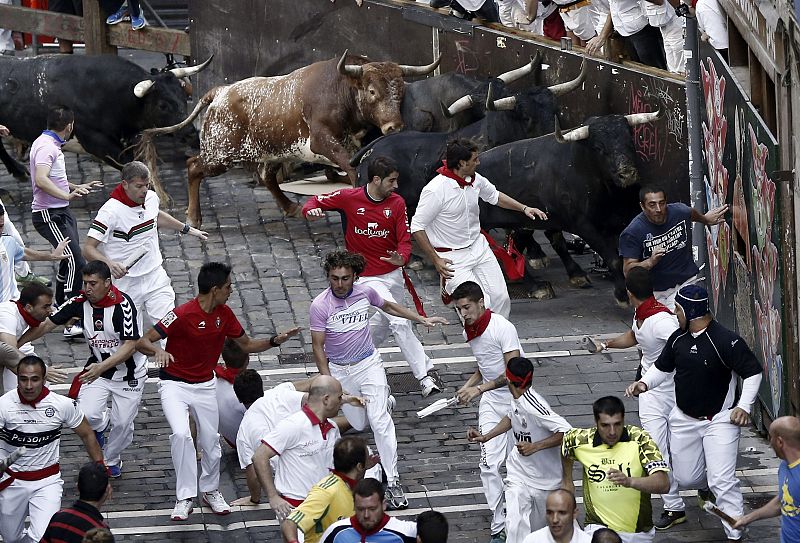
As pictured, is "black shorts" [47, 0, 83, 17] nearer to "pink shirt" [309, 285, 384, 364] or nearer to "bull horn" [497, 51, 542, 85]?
"bull horn" [497, 51, 542, 85]

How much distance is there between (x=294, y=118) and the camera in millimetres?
18938

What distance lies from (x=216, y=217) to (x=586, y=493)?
1016 cm

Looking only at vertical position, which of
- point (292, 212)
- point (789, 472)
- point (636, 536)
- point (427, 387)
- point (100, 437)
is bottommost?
point (292, 212)

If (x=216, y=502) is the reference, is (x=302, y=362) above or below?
below

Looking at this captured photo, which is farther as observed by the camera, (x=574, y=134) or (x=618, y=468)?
(x=574, y=134)

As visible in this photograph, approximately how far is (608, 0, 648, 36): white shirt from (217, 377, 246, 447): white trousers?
7.49 meters

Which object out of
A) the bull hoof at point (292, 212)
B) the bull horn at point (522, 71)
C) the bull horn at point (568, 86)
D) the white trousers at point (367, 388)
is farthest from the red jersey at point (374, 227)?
the bull hoof at point (292, 212)

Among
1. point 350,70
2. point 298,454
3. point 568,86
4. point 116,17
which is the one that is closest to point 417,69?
point 350,70

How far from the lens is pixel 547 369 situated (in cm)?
1435

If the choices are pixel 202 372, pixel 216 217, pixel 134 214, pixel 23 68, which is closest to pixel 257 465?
pixel 202 372

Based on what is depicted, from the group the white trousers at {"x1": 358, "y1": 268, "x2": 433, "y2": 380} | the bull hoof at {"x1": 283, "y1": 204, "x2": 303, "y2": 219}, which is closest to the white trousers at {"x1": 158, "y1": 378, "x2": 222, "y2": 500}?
the white trousers at {"x1": 358, "y1": 268, "x2": 433, "y2": 380}

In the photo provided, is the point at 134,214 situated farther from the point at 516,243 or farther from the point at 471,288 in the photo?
the point at 516,243

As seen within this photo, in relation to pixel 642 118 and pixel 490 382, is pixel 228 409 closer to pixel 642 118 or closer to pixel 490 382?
pixel 490 382

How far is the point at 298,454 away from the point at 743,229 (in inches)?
178
